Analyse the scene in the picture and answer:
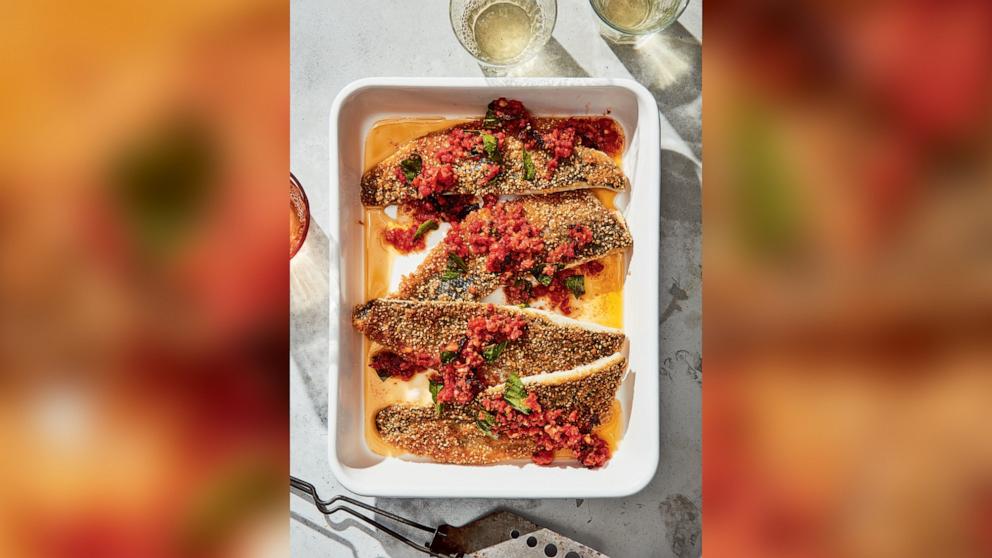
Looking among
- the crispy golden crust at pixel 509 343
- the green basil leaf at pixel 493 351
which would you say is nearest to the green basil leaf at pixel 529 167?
the crispy golden crust at pixel 509 343

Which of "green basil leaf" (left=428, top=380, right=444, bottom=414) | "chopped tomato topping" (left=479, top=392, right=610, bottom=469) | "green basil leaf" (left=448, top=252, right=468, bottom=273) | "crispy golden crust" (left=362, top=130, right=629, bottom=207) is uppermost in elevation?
"crispy golden crust" (left=362, top=130, right=629, bottom=207)

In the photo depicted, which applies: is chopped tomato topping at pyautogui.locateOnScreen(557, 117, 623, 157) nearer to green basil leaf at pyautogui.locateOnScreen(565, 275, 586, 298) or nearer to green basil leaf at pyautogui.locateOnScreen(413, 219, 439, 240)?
green basil leaf at pyautogui.locateOnScreen(565, 275, 586, 298)

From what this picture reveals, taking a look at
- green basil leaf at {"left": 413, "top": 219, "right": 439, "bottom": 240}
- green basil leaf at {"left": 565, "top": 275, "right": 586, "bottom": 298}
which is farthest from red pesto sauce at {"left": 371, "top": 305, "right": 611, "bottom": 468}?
green basil leaf at {"left": 413, "top": 219, "right": 439, "bottom": 240}

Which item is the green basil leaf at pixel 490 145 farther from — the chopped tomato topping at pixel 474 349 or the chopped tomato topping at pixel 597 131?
the chopped tomato topping at pixel 474 349

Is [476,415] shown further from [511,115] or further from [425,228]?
[511,115]

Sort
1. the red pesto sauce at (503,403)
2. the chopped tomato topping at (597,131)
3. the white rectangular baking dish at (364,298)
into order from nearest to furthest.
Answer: the white rectangular baking dish at (364,298)
the red pesto sauce at (503,403)
the chopped tomato topping at (597,131)
